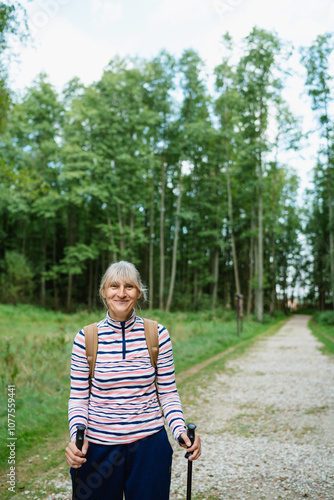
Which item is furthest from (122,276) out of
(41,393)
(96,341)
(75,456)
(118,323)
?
(41,393)

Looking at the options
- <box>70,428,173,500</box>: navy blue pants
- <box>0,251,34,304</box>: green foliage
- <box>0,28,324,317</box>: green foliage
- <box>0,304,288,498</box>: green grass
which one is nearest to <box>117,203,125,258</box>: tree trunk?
<box>0,28,324,317</box>: green foliage

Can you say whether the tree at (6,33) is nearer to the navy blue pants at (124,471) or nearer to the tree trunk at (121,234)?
the navy blue pants at (124,471)

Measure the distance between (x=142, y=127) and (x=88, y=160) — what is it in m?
4.19

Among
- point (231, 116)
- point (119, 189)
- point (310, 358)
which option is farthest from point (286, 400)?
point (231, 116)

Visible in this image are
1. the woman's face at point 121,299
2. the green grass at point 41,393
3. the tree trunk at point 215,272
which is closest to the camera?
the woman's face at point 121,299

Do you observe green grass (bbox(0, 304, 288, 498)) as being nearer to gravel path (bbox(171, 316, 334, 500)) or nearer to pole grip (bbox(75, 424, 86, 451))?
gravel path (bbox(171, 316, 334, 500))

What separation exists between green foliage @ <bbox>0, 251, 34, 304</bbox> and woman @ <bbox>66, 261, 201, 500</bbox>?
25.9m

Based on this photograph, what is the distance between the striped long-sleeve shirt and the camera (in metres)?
2.05

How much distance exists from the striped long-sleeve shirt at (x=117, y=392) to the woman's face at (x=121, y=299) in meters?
0.05

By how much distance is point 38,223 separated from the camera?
106 ft

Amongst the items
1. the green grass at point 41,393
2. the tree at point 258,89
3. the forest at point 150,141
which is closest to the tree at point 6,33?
the green grass at point 41,393

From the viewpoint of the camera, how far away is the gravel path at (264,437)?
12.9 ft

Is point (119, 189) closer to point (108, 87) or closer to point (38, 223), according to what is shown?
point (108, 87)

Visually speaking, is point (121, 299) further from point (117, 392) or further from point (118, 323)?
point (117, 392)
